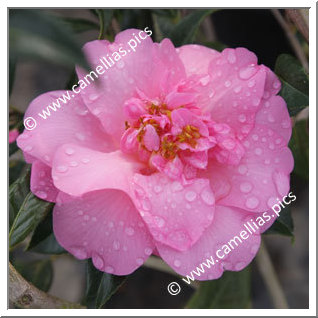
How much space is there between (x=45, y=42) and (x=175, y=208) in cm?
31

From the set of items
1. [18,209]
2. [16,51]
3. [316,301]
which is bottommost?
[316,301]

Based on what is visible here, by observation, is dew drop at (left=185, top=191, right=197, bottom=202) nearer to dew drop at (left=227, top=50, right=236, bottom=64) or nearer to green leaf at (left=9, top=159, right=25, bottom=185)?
dew drop at (left=227, top=50, right=236, bottom=64)

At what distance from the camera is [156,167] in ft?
2.08


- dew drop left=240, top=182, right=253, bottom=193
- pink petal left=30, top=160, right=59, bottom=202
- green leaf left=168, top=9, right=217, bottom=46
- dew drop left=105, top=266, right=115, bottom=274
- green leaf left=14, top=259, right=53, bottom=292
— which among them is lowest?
green leaf left=14, top=259, right=53, bottom=292

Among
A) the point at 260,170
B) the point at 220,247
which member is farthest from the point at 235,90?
the point at 220,247

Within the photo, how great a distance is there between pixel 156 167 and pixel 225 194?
4.3 inches

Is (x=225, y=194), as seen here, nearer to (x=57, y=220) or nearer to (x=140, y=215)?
(x=140, y=215)

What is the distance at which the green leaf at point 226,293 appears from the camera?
113cm

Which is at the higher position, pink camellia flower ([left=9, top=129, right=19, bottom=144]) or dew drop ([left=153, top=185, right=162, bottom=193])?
pink camellia flower ([left=9, top=129, right=19, bottom=144])

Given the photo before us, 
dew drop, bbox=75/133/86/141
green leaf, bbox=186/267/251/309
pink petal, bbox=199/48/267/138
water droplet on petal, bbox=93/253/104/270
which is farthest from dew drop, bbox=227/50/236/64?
green leaf, bbox=186/267/251/309

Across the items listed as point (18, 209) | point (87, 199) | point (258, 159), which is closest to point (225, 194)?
point (258, 159)

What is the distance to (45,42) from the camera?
1.24ft

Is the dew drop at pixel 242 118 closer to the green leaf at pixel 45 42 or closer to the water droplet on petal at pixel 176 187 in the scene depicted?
the water droplet on petal at pixel 176 187

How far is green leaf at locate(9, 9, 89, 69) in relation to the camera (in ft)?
1.21
